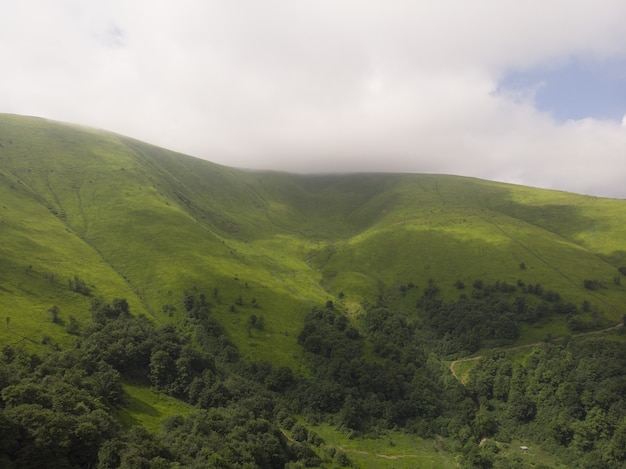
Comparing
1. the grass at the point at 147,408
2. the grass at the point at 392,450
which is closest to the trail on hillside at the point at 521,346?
the grass at the point at 392,450

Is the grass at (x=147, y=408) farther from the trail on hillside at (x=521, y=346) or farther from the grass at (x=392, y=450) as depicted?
the trail on hillside at (x=521, y=346)

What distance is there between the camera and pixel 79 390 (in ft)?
266

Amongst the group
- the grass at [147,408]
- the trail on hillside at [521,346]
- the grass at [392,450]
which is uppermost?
the trail on hillside at [521,346]

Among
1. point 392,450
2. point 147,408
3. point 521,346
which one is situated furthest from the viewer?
point 521,346

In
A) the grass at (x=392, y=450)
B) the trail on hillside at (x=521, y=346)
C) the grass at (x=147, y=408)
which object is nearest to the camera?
the grass at (x=147, y=408)

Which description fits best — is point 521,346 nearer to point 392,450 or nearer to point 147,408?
point 392,450

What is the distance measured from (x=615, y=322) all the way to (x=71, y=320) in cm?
20446

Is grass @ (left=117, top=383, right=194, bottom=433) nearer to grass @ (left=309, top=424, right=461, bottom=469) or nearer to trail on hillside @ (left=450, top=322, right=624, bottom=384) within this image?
grass @ (left=309, top=424, right=461, bottom=469)

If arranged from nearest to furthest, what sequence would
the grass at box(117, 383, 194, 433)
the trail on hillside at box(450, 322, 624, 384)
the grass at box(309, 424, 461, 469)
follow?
the grass at box(117, 383, 194, 433) → the grass at box(309, 424, 461, 469) → the trail on hillside at box(450, 322, 624, 384)

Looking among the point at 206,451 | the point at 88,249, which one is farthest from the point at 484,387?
the point at 88,249

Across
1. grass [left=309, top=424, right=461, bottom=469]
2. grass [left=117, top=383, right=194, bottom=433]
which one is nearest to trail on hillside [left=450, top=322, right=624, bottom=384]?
grass [left=309, top=424, right=461, bottom=469]

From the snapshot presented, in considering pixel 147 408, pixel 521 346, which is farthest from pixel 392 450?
pixel 521 346

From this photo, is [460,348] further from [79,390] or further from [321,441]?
[79,390]

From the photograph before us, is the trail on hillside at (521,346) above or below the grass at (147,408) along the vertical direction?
above
